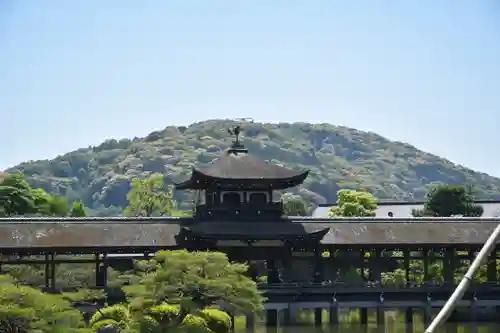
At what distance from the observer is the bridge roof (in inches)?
1319

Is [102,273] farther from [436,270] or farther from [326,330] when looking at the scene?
[436,270]

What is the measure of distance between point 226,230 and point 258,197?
3194 millimetres

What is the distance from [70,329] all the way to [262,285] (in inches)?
533

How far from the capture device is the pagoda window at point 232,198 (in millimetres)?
35906

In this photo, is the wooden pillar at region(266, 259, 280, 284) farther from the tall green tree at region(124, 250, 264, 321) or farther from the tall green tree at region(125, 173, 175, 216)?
the tall green tree at region(125, 173, 175, 216)

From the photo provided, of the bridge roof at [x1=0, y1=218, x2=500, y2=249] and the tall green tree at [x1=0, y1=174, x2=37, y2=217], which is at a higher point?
the tall green tree at [x1=0, y1=174, x2=37, y2=217]

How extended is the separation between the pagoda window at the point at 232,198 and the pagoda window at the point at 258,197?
38cm

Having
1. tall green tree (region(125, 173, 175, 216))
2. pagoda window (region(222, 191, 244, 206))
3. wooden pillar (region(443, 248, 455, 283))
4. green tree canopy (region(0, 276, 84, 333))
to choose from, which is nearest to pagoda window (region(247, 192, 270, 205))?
pagoda window (region(222, 191, 244, 206))

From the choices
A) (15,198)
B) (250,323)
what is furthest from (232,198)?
(15,198)

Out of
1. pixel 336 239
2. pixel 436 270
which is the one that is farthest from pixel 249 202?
pixel 436 270

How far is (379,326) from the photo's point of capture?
118 feet

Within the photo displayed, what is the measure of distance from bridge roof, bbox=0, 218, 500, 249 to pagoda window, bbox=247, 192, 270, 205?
142 centimetres

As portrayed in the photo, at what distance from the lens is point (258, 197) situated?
3619 centimetres

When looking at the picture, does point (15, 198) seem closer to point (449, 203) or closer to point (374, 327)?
point (449, 203)
